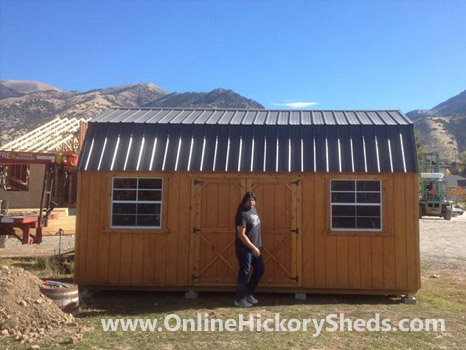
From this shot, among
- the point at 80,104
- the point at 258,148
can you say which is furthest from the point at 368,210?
the point at 80,104

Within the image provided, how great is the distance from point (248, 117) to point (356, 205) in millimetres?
3157

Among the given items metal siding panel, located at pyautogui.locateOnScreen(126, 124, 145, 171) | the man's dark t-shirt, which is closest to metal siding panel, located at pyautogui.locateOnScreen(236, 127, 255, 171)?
the man's dark t-shirt

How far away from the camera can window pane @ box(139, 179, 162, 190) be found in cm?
905

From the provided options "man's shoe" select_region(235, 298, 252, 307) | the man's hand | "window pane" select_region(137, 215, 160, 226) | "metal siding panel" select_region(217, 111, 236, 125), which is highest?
"metal siding panel" select_region(217, 111, 236, 125)

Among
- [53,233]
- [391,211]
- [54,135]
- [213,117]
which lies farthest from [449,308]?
[54,135]

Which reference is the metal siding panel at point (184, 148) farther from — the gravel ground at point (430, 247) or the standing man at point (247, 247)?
the gravel ground at point (430, 247)

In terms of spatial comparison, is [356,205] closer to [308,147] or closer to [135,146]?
[308,147]

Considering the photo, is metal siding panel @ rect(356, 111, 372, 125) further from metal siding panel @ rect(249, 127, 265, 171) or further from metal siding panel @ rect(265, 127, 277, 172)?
metal siding panel @ rect(249, 127, 265, 171)

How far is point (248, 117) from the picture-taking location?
10250 millimetres

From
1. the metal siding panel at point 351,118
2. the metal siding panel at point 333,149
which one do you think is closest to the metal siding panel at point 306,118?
the metal siding panel at point 333,149

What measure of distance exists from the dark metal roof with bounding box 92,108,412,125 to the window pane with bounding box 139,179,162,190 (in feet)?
4.32

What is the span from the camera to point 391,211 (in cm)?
870

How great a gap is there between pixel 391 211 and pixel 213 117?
14.1ft

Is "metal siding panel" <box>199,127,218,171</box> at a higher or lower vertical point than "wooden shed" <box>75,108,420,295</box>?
higher
